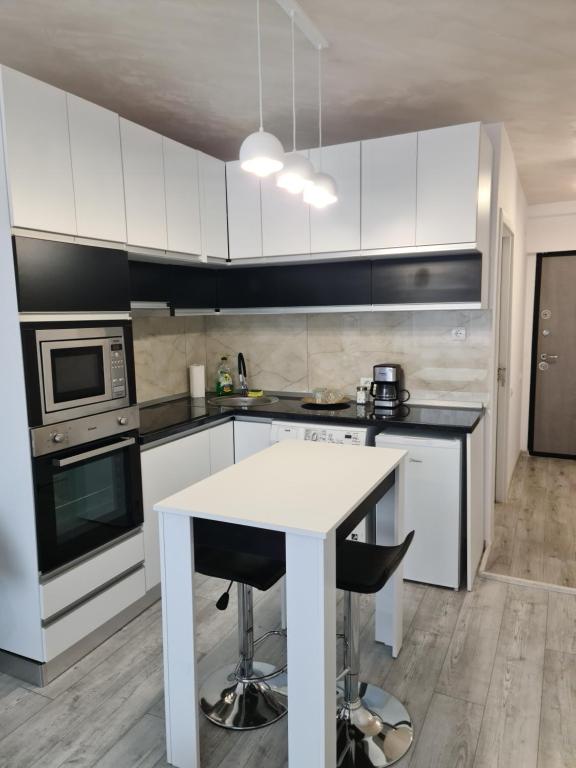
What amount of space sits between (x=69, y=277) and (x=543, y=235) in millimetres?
4890

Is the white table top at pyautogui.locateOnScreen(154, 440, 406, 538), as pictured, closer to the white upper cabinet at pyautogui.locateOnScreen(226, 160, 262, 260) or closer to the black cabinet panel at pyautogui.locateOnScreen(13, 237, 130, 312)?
the black cabinet panel at pyautogui.locateOnScreen(13, 237, 130, 312)

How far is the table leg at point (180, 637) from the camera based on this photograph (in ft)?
5.83

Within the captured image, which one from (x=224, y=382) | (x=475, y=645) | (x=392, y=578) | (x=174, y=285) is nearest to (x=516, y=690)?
(x=475, y=645)

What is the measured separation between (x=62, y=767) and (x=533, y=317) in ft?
18.0

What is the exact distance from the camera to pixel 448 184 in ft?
9.93

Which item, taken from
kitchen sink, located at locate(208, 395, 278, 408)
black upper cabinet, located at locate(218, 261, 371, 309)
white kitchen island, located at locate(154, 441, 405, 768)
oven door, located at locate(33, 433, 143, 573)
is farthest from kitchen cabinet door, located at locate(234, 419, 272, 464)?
white kitchen island, located at locate(154, 441, 405, 768)

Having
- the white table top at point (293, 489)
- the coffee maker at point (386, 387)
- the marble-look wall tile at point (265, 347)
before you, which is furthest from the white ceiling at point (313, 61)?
the white table top at point (293, 489)

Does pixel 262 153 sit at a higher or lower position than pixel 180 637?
higher

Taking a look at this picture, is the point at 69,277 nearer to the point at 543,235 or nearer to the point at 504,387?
the point at 504,387

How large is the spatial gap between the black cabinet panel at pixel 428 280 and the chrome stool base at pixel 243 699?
85.0 inches

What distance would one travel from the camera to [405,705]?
7.17 ft

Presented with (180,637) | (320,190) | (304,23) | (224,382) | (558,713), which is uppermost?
(304,23)

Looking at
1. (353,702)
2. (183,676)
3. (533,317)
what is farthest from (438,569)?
(533,317)

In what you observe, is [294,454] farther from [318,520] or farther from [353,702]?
[353,702]
